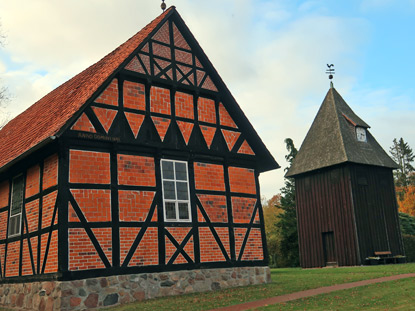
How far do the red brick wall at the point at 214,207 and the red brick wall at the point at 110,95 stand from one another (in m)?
4.16

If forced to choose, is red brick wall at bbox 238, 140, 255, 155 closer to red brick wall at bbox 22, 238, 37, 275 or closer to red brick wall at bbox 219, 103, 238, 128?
red brick wall at bbox 219, 103, 238, 128

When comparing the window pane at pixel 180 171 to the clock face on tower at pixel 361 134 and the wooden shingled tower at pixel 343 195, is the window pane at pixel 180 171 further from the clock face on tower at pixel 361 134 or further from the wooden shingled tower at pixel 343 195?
the clock face on tower at pixel 361 134

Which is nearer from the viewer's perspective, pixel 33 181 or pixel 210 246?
pixel 33 181

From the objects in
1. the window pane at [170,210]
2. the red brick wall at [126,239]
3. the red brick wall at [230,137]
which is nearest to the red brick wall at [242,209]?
the red brick wall at [230,137]

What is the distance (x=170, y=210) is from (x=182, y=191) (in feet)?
2.63

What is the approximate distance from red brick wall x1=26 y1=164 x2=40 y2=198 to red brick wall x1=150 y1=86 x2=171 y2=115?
406cm

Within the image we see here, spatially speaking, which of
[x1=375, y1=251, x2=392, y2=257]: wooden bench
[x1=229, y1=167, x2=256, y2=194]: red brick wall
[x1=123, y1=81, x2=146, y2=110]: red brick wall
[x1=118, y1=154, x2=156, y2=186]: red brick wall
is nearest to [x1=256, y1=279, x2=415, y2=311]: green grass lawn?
[x1=229, y1=167, x2=256, y2=194]: red brick wall

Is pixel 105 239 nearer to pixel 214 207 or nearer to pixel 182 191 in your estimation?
pixel 182 191

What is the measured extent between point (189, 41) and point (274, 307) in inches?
393

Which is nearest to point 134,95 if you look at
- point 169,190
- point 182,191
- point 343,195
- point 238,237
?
point 169,190

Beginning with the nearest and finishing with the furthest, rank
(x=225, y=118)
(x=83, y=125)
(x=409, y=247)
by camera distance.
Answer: (x=83, y=125) < (x=225, y=118) < (x=409, y=247)

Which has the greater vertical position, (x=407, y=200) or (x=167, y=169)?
(x=407, y=200)

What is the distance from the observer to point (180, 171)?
14.9 m

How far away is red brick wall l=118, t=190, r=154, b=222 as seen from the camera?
13148mm
